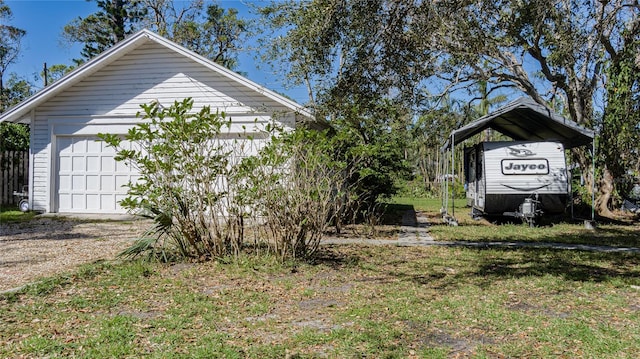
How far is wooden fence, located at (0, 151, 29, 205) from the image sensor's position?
Result: 697 inches

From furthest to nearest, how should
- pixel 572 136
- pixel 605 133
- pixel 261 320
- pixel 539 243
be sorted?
pixel 605 133
pixel 572 136
pixel 539 243
pixel 261 320

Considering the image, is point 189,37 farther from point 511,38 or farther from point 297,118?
point 511,38

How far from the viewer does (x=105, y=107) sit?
14.3 metres

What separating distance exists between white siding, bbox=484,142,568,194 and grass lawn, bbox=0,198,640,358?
5061mm

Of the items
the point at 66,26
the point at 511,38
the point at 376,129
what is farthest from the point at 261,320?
the point at 66,26

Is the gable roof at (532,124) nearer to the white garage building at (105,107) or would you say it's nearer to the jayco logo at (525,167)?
the jayco logo at (525,167)

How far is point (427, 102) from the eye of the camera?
9.39m

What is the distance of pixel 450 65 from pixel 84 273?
853 cm

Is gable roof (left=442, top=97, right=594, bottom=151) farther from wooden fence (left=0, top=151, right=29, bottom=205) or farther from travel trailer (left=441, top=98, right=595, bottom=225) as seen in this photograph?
wooden fence (left=0, top=151, right=29, bottom=205)

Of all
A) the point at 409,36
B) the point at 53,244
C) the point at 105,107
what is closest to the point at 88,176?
the point at 105,107

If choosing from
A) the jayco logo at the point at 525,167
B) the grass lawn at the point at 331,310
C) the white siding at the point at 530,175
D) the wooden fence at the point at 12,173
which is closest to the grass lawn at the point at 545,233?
the white siding at the point at 530,175

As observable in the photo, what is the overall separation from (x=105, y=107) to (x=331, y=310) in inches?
454

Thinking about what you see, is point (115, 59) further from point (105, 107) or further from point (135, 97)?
point (105, 107)

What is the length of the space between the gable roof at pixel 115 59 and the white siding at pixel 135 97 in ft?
0.77
